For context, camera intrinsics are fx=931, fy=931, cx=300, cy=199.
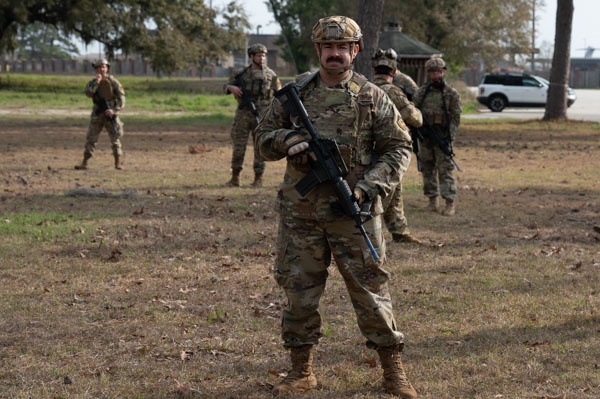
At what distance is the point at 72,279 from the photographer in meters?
8.78

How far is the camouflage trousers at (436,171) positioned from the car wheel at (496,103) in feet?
109

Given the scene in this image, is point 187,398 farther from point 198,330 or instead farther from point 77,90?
point 77,90

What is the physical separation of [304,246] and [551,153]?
58.6 ft

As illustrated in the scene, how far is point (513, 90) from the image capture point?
46.1 metres

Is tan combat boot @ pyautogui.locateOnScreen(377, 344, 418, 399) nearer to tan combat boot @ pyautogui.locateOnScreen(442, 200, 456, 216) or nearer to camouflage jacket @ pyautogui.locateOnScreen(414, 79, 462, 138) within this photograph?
camouflage jacket @ pyautogui.locateOnScreen(414, 79, 462, 138)

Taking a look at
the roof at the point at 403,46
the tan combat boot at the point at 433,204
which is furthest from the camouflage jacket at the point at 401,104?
the roof at the point at 403,46

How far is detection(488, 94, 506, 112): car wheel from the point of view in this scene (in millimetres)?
44938

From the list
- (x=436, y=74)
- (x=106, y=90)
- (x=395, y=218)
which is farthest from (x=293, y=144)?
(x=106, y=90)

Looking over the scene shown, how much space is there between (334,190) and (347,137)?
32cm

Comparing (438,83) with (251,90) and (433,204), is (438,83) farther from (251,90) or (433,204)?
(251,90)

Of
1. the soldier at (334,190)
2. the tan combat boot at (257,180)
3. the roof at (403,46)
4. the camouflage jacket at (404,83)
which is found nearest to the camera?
the soldier at (334,190)

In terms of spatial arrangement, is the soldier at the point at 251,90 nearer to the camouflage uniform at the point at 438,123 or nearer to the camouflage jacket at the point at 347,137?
the camouflage uniform at the point at 438,123

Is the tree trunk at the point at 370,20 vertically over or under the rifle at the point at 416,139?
over

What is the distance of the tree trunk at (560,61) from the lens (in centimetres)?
3056
